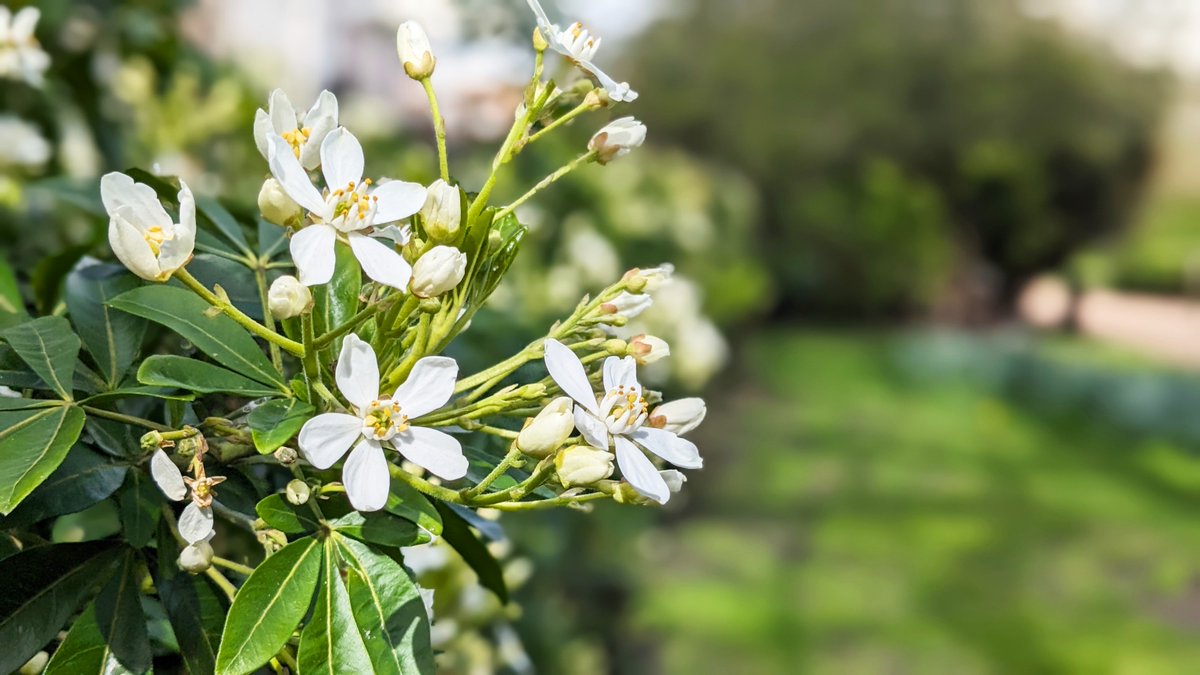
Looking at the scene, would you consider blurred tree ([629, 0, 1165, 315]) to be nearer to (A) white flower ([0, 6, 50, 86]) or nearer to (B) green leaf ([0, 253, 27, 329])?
(A) white flower ([0, 6, 50, 86])

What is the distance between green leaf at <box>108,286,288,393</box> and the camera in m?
0.33

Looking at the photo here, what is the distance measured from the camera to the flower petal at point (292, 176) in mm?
303

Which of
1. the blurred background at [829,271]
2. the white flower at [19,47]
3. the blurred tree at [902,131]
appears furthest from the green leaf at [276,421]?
the blurred tree at [902,131]

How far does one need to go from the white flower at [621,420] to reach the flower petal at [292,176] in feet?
0.26

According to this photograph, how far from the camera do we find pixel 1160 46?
422cm

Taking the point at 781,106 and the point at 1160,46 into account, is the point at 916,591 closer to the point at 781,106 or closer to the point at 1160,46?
the point at 1160,46

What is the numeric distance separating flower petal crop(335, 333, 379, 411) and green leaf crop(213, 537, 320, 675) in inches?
1.9

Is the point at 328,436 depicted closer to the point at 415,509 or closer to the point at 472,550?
the point at 415,509

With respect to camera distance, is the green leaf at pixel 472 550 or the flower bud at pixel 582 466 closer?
the flower bud at pixel 582 466

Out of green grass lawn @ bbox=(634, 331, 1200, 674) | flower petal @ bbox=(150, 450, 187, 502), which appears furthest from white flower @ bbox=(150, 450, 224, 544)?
green grass lawn @ bbox=(634, 331, 1200, 674)

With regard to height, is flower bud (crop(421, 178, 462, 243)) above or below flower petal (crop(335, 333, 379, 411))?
above

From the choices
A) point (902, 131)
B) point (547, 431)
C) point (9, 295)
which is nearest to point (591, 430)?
point (547, 431)

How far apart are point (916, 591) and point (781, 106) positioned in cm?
336

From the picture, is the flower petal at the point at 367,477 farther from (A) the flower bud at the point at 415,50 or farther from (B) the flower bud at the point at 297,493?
(A) the flower bud at the point at 415,50
